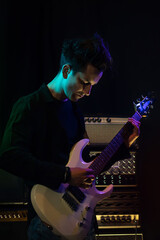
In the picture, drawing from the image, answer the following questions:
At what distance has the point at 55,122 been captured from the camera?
154 cm

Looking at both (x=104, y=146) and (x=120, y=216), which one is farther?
(x=104, y=146)

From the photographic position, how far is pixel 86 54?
1.52 metres

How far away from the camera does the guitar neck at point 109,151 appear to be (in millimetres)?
1700

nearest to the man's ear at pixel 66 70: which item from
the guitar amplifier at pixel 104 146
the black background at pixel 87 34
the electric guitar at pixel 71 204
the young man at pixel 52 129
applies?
the young man at pixel 52 129

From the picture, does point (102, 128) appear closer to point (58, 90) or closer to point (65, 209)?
point (58, 90)

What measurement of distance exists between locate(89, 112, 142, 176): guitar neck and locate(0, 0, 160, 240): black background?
912 millimetres

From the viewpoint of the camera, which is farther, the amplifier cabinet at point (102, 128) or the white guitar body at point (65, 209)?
the amplifier cabinet at point (102, 128)

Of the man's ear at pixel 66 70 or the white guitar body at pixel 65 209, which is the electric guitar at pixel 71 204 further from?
the man's ear at pixel 66 70

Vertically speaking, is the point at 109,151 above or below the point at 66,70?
below

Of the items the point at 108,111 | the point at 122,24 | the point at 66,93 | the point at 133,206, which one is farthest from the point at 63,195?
the point at 122,24

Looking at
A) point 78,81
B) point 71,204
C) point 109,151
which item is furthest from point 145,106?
point 71,204

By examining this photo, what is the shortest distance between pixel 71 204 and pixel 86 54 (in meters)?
0.82

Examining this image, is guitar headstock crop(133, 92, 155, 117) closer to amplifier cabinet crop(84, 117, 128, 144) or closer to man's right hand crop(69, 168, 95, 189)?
amplifier cabinet crop(84, 117, 128, 144)

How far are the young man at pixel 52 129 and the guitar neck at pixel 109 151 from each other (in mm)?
128
